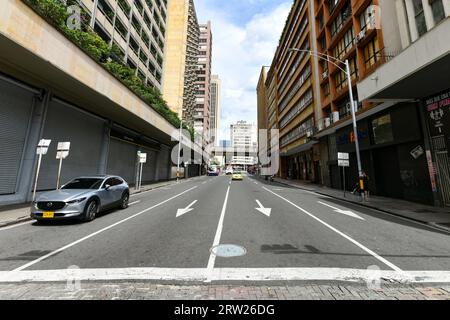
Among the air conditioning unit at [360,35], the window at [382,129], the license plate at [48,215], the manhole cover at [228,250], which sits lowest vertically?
the manhole cover at [228,250]

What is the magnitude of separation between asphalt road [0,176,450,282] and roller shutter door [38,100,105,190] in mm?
7886

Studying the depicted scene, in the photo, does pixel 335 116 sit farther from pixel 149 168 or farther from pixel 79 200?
pixel 149 168

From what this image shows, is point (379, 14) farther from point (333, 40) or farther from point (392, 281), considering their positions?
point (392, 281)

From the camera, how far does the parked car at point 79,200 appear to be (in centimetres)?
728

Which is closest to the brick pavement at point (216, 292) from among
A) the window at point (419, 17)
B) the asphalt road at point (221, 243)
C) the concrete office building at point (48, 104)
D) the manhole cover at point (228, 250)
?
the asphalt road at point (221, 243)

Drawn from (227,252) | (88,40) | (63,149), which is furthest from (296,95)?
(227,252)

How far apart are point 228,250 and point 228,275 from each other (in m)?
1.24

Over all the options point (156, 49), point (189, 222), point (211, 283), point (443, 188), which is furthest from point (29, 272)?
point (156, 49)

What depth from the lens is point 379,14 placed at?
1576 cm

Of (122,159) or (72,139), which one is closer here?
(72,139)

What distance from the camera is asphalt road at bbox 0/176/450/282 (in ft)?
13.0

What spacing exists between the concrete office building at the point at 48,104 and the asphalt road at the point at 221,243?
241 inches

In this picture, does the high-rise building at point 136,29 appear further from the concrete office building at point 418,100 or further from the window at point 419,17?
the window at point 419,17

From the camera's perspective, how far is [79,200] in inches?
297
